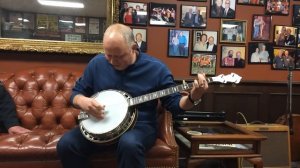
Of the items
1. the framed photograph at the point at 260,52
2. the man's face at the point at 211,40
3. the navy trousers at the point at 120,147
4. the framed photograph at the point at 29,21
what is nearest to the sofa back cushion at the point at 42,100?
the framed photograph at the point at 29,21

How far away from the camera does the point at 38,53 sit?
8.91ft

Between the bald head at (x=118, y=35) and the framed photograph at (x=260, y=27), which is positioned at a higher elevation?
the framed photograph at (x=260, y=27)

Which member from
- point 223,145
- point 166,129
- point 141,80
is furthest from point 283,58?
point 141,80

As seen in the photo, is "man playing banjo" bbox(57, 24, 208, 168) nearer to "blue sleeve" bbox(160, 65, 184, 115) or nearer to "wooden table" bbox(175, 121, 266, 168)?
"blue sleeve" bbox(160, 65, 184, 115)

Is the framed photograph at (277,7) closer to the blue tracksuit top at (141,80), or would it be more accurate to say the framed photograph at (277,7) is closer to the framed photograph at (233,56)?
the framed photograph at (233,56)

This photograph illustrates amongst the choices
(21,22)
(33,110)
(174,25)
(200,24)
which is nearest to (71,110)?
(33,110)

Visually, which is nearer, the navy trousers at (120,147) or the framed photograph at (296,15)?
the navy trousers at (120,147)

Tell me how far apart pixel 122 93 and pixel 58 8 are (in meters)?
1.25

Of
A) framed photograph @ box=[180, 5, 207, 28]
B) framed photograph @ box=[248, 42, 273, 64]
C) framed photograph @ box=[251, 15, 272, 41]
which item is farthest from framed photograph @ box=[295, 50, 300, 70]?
framed photograph @ box=[180, 5, 207, 28]

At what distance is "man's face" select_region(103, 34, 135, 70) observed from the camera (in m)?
1.76

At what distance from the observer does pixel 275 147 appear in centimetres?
264

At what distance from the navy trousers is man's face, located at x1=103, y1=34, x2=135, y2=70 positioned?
0.38 m

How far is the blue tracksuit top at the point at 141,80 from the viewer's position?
6.30 ft

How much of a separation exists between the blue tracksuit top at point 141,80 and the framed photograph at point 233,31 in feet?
4.11
